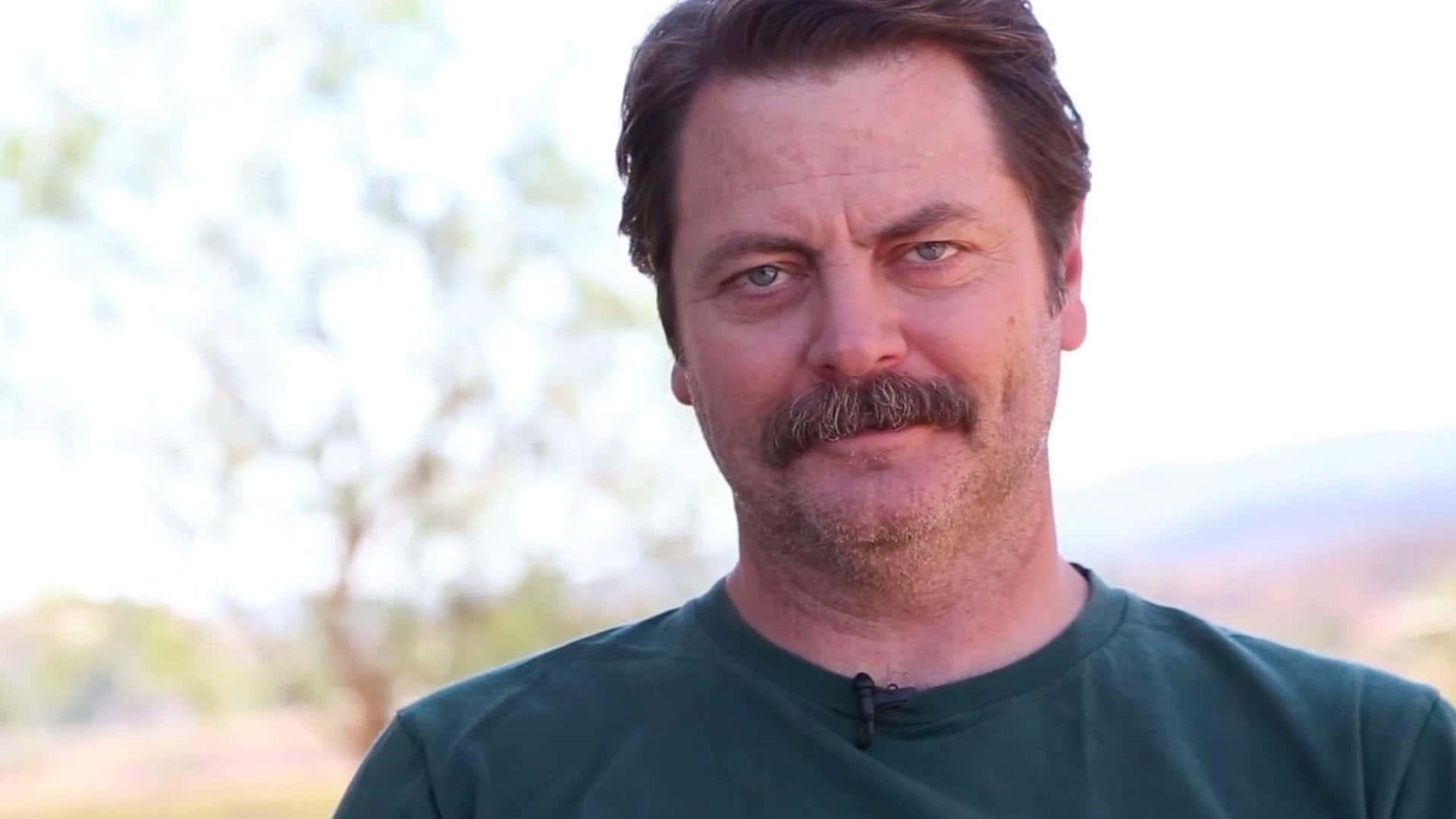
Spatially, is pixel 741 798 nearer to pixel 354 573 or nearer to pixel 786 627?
pixel 786 627

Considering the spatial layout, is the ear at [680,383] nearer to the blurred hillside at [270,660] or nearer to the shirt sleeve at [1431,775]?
the shirt sleeve at [1431,775]

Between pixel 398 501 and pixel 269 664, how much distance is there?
85 centimetres

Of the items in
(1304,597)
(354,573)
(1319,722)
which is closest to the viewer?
(1319,722)

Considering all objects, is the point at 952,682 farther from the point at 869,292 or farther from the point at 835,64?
the point at 835,64

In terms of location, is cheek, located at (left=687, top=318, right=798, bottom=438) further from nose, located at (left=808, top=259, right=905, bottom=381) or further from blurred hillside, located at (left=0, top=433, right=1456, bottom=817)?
blurred hillside, located at (left=0, top=433, right=1456, bottom=817)

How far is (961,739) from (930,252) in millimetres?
431

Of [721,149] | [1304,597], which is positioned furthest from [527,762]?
[1304,597]

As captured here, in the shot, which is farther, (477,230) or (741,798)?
(477,230)

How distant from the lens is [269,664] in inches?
232

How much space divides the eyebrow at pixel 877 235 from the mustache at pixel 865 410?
0.42ft

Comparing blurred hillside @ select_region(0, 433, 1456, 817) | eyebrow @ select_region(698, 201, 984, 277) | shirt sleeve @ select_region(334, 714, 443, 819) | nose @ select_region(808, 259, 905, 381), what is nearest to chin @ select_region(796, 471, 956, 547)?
nose @ select_region(808, 259, 905, 381)

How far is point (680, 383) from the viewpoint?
157cm

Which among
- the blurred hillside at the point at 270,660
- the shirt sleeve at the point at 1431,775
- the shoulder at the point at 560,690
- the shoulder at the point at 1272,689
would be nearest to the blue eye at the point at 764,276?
the shoulder at the point at 560,690

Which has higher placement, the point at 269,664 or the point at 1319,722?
the point at 1319,722
